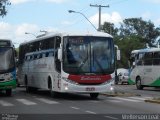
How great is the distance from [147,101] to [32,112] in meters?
7.65

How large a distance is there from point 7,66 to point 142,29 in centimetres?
11586

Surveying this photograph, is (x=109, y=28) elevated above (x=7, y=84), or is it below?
above

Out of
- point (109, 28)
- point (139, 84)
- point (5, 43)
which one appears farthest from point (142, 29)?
point (5, 43)

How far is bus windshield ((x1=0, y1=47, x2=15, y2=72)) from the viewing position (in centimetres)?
2919

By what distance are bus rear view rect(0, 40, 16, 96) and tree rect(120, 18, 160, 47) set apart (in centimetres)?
11242

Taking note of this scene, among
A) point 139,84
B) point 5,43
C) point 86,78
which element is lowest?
point 139,84

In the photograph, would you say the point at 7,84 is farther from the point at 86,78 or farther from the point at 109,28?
the point at 109,28

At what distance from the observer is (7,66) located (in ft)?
96.0

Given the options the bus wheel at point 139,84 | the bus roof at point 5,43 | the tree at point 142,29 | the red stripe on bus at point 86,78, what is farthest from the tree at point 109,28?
the red stripe on bus at point 86,78

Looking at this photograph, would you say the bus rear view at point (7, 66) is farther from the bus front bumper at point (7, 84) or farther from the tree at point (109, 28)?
the tree at point (109, 28)

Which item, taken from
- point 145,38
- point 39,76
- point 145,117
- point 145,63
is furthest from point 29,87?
point 145,38

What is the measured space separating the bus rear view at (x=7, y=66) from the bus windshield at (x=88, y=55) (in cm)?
482

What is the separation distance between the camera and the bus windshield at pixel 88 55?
25.6 metres

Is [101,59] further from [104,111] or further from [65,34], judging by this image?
[104,111]
